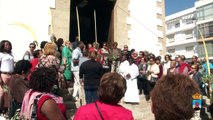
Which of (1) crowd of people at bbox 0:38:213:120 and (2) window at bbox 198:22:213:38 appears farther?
(2) window at bbox 198:22:213:38

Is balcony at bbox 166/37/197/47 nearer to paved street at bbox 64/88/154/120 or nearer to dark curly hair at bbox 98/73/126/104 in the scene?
paved street at bbox 64/88/154/120

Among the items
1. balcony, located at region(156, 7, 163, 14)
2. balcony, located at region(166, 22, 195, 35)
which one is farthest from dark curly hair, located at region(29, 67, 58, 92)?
balcony, located at region(166, 22, 195, 35)

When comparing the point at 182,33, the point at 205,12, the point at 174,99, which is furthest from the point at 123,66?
the point at 182,33

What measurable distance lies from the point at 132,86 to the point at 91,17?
5065 mm

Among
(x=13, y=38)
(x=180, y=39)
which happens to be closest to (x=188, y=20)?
(x=180, y=39)

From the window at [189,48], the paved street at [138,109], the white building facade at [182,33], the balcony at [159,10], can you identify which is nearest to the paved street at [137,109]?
the paved street at [138,109]

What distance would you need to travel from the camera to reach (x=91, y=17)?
14.2 metres

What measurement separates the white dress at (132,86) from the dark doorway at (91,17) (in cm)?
354

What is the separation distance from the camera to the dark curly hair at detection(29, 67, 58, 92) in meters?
3.46

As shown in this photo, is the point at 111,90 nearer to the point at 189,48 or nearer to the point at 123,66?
the point at 123,66

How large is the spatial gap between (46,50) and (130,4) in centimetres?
710

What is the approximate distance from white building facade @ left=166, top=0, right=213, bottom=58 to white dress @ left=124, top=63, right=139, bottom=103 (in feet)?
146

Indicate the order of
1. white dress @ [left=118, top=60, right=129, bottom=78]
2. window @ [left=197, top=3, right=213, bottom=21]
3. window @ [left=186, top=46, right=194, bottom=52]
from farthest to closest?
window @ [left=186, top=46, right=194, bottom=52] → window @ [left=197, top=3, right=213, bottom=21] → white dress @ [left=118, top=60, right=129, bottom=78]

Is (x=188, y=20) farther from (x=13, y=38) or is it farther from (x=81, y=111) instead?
(x=81, y=111)
